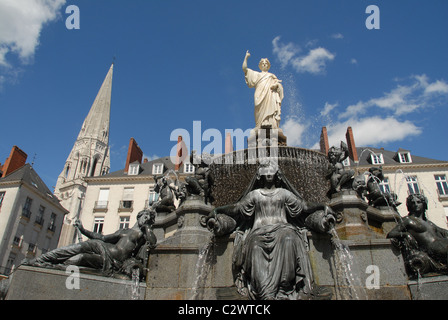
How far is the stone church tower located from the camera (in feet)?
→ 228

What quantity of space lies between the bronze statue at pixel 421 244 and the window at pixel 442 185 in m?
32.1

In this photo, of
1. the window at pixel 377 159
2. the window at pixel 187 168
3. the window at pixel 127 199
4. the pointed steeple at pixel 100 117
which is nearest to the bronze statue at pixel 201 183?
the window at pixel 187 168

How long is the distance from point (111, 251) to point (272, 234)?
3260mm

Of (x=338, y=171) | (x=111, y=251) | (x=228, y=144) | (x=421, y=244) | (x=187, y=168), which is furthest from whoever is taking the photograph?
(x=187, y=168)

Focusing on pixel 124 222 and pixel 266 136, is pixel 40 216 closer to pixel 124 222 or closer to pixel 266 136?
pixel 124 222

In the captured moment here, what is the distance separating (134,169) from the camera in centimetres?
4175

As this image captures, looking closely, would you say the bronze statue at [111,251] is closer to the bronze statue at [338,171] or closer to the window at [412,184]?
the bronze statue at [338,171]

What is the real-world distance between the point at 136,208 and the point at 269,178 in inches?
1313

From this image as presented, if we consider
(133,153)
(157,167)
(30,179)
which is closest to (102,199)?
(133,153)

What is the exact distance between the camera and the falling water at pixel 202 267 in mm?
6488

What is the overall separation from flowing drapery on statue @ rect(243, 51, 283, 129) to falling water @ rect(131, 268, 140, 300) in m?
9.11

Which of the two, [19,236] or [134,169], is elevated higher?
[134,169]

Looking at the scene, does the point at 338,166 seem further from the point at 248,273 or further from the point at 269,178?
the point at 248,273
